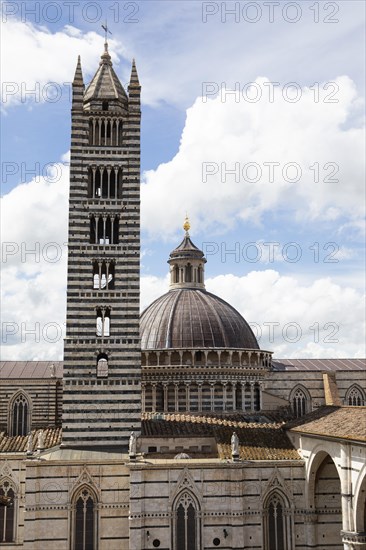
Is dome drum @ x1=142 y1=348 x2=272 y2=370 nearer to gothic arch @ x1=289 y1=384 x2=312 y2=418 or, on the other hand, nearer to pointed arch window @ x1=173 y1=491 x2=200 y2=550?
gothic arch @ x1=289 y1=384 x2=312 y2=418

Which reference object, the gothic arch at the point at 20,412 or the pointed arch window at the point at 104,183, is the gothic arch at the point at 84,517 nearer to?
the gothic arch at the point at 20,412

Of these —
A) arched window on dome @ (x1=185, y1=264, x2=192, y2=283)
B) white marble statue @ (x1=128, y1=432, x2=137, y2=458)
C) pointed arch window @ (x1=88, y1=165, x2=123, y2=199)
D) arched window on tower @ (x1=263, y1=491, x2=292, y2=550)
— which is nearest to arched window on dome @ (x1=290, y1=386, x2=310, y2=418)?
arched window on dome @ (x1=185, y1=264, x2=192, y2=283)

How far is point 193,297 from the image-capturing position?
1609 inches

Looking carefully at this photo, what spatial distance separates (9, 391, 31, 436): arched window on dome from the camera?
132 ft

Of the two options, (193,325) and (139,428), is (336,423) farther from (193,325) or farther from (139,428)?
(193,325)

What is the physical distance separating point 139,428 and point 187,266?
15.3m

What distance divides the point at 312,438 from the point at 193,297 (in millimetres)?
14691

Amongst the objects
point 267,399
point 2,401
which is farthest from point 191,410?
point 2,401

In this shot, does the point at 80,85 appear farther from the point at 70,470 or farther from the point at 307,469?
the point at 307,469

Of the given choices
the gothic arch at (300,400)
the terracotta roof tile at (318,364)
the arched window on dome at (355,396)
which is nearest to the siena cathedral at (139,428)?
the gothic arch at (300,400)

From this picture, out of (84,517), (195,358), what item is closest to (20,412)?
(195,358)

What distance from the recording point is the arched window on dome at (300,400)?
42094 mm

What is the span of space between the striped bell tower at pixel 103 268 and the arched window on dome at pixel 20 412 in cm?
1052

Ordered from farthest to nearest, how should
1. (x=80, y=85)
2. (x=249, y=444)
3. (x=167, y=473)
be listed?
(x=80, y=85) → (x=249, y=444) → (x=167, y=473)
